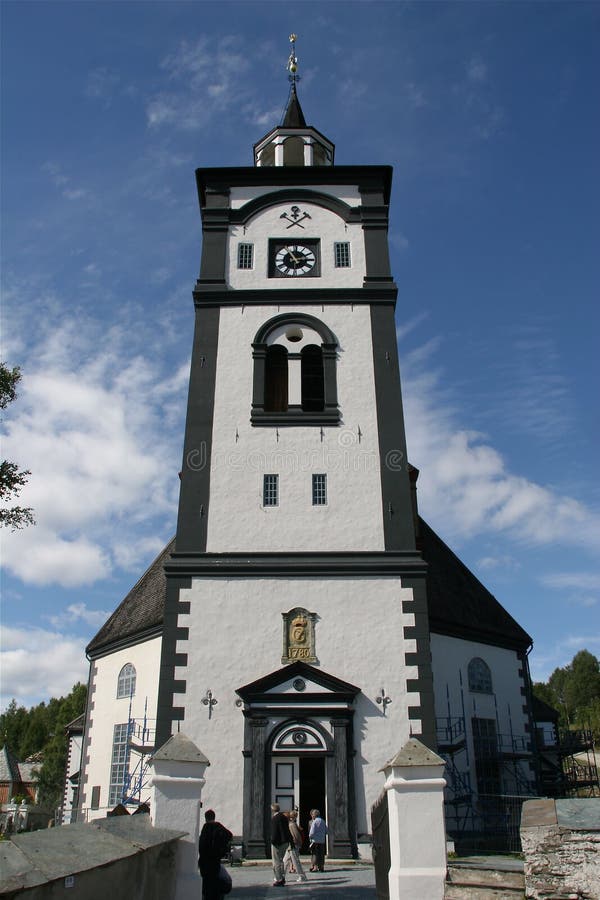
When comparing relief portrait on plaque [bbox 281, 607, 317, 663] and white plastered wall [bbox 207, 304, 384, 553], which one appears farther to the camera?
white plastered wall [bbox 207, 304, 384, 553]

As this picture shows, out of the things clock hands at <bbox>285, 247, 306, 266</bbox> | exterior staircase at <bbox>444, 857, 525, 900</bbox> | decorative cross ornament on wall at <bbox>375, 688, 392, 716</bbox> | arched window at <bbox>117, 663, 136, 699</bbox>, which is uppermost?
clock hands at <bbox>285, 247, 306, 266</bbox>

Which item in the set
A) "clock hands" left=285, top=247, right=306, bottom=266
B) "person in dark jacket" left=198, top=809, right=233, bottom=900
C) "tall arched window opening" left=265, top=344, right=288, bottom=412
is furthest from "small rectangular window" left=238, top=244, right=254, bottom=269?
"person in dark jacket" left=198, top=809, right=233, bottom=900

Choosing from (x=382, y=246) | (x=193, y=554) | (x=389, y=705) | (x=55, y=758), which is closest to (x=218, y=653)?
(x=193, y=554)

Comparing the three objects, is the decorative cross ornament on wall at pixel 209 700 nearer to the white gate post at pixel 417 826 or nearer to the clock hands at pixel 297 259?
the white gate post at pixel 417 826

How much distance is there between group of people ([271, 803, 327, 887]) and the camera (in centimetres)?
1275

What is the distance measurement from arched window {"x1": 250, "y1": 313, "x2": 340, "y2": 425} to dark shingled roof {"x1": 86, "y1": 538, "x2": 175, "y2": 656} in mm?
5206

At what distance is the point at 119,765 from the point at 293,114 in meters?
24.2

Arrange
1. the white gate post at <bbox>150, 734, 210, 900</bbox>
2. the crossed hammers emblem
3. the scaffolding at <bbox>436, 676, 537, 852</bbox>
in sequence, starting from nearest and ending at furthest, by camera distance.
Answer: the white gate post at <bbox>150, 734, 210, 900</bbox>
the scaffolding at <bbox>436, 676, 537, 852</bbox>
the crossed hammers emblem

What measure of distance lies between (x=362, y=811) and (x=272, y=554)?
593 cm

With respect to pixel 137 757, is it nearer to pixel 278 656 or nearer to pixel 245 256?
pixel 278 656

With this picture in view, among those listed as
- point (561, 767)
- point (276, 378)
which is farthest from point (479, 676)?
point (276, 378)

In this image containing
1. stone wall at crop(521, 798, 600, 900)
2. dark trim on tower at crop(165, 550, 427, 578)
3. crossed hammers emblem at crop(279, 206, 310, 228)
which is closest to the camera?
stone wall at crop(521, 798, 600, 900)

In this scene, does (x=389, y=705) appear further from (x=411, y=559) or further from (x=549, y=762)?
(x=549, y=762)

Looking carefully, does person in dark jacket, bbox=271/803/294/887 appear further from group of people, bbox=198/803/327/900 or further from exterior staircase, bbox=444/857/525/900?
exterior staircase, bbox=444/857/525/900
